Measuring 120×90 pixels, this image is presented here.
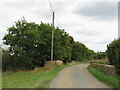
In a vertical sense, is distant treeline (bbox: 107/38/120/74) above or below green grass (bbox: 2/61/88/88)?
above

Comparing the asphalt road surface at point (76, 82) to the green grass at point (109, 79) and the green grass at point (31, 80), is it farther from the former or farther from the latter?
the green grass at point (31, 80)

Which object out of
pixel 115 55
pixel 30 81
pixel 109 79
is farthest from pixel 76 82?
pixel 115 55

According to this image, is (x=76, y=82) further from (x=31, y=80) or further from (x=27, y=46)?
(x=27, y=46)

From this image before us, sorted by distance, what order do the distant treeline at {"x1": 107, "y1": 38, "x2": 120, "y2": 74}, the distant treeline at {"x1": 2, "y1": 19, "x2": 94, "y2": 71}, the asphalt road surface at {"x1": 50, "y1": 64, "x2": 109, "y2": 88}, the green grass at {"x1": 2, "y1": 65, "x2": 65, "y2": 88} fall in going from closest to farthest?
the asphalt road surface at {"x1": 50, "y1": 64, "x2": 109, "y2": 88}
the green grass at {"x1": 2, "y1": 65, "x2": 65, "y2": 88}
the distant treeline at {"x1": 107, "y1": 38, "x2": 120, "y2": 74}
the distant treeline at {"x1": 2, "y1": 19, "x2": 94, "y2": 71}

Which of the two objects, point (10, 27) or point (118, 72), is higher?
point (10, 27)

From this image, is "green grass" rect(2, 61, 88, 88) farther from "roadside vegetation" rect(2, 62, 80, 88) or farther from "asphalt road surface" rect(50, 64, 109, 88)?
"asphalt road surface" rect(50, 64, 109, 88)

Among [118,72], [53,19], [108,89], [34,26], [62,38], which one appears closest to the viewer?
[108,89]

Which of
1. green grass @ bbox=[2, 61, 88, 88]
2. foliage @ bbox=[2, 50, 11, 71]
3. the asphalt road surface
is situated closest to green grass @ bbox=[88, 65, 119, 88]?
the asphalt road surface

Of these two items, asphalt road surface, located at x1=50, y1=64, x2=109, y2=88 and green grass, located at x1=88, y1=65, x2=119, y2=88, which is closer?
asphalt road surface, located at x1=50, y1=64, x2=109, y2=88

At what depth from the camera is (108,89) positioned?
12164 mm

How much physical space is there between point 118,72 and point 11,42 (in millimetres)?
24953

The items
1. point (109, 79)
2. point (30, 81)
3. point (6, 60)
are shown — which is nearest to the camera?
point (109, 79)

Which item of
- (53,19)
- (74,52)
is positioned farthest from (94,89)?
(74,52)

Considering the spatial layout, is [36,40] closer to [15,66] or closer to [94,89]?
[15,66]
